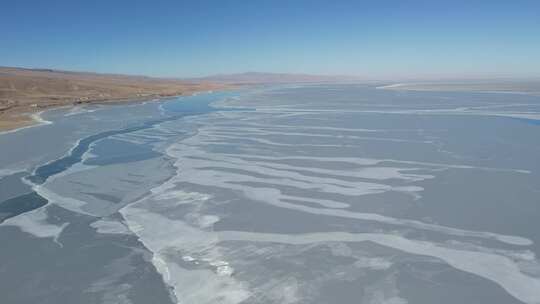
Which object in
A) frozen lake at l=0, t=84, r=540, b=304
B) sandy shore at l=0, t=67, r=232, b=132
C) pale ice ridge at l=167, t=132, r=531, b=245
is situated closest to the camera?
frozen lake at l=0, t=84, r=540, b=304

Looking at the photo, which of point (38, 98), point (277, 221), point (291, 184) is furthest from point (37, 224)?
point (38, 98)

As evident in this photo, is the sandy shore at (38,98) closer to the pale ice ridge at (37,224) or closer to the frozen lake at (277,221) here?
the frozen lake at (277,221)

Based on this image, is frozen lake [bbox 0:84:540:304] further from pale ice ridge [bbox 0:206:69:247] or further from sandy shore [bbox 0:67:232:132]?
sandy shore [bbox 0:67:232:132]

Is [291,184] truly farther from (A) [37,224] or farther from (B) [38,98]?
(B) [38,98]

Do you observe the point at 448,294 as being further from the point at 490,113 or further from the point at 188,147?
the point at 490,113

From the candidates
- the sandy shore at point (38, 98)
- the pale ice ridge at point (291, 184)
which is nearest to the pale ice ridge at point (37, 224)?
the pale ice ridge at point (291, 184)

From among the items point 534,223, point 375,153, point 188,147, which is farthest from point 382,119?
point 534,223

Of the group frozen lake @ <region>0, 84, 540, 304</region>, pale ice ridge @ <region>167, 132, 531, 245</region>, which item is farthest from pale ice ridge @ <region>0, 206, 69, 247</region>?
pale ice ridge @ <region>167, 132, 531, 245</region>

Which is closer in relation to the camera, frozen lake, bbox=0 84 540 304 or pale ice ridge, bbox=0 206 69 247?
frozen lake, bbox=0 84 540 304
